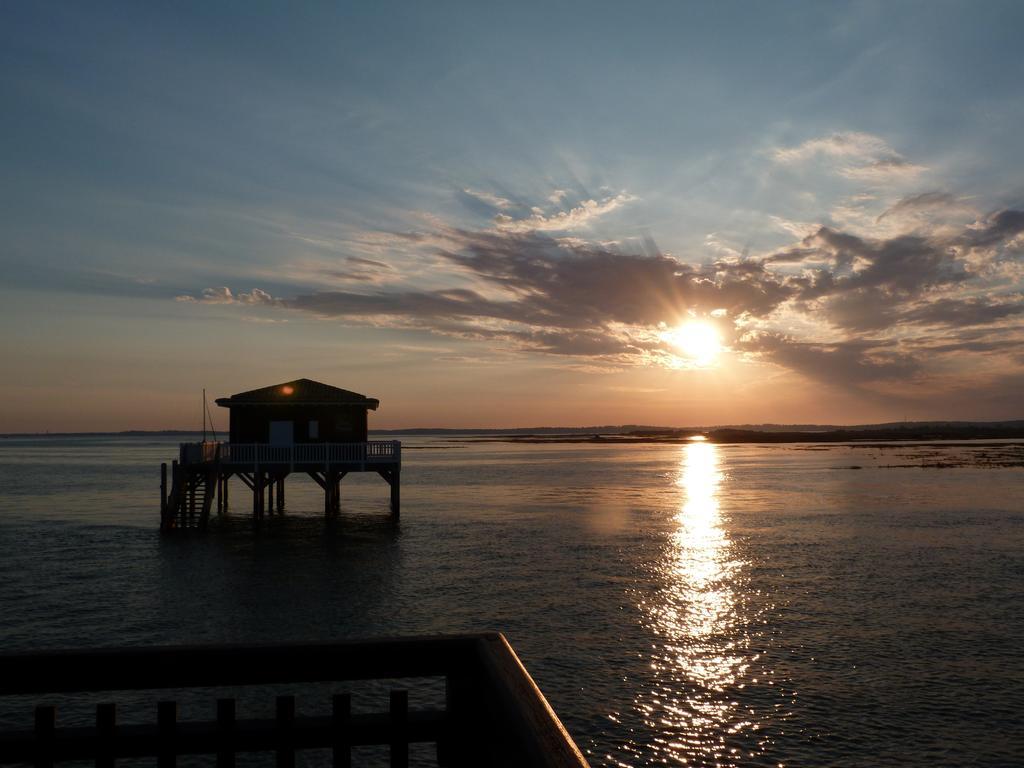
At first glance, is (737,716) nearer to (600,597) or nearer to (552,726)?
(600,597)

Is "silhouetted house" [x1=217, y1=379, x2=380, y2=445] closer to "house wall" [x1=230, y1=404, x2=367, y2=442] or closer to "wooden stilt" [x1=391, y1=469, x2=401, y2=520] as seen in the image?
"house wall" [x1=230, y1=404, x2=367, y2=442]

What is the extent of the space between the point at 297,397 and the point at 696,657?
28.9m

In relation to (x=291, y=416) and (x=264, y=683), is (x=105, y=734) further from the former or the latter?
(x=291, y=416)

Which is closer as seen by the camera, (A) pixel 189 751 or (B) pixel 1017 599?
(A) pixel 189 751

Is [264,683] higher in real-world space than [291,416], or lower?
lower

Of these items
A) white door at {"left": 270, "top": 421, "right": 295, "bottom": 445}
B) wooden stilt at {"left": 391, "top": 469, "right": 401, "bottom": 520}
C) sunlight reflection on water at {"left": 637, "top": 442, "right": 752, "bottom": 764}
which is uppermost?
white door at {"left": 270, "top": 421, "right": 295, "bottom": 445}

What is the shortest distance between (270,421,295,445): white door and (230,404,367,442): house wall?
154 mm

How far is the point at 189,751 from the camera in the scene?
376 centimetres

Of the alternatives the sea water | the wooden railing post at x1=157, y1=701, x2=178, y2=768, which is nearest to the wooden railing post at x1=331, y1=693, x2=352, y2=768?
the wooden railing post at x1=157, y1=701, x2=178, y2=768

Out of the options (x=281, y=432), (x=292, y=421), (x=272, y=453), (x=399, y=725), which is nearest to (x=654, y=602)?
(x=399, y=725)

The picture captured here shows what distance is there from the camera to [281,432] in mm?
41438

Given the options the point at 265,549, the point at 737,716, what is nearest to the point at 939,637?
the point at 737,716

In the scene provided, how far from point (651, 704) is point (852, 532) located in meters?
26.0

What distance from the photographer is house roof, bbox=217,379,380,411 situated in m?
40.9
